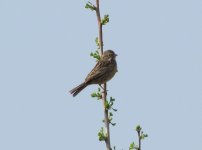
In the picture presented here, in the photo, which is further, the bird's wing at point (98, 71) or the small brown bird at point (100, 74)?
the bird's wing at point (98, 71)

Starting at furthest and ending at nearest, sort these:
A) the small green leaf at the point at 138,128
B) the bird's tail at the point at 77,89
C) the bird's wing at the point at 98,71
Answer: the bird's wing at the point at 98,71, the bird's tail at the point at 77,89, the small green leaf at the point at 138,128

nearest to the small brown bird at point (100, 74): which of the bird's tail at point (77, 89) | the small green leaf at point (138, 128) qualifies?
the bird's tail at point (77, 89)

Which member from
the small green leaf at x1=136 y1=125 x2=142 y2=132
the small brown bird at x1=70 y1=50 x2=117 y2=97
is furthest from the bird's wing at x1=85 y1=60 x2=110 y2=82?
the small green leaf at x1=136 y1=125 x2=142 y2=132

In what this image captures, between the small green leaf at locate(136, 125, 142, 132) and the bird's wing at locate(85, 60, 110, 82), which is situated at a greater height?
the bird's wing at locate(85, 60, 110, 82)

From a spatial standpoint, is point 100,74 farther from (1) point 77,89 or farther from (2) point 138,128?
(2) point 138,128

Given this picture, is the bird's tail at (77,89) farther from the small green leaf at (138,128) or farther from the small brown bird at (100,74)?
the small green leaf at (138,128)

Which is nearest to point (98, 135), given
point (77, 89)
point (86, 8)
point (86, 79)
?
point (86, 8)

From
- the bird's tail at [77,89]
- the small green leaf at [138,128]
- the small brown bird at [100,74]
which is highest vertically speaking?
the small brown bird at [100,74]

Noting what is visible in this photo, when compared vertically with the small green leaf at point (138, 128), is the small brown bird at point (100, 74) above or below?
above

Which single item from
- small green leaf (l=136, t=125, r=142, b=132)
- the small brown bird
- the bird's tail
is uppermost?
the small brown bird

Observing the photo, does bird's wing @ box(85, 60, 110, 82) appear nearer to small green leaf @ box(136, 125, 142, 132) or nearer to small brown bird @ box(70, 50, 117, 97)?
small brown bird @ box(70, 50, 117, 97)

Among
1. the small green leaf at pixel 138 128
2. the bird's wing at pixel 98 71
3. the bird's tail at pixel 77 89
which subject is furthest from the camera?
the bird's wing at pixel 98 71

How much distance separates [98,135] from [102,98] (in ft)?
3.34

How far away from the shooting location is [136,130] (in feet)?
22.2
